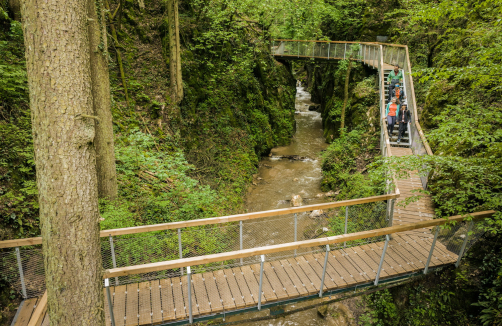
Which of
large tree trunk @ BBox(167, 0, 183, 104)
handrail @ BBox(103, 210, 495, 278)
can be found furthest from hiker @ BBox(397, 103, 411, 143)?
large tree trunk @ BBox(167, 0, 183, 104)

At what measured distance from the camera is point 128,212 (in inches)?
268

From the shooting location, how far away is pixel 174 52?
36.5ft

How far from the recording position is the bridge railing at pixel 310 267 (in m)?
4.76

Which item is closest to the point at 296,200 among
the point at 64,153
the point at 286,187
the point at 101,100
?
the point at 286,187

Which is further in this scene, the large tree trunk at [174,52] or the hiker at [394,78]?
the hiker at [394,78]

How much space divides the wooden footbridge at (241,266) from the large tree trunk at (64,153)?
116 cm

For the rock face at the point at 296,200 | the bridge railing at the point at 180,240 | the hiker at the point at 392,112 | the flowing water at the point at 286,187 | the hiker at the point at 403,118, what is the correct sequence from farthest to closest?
the rock face at the point at 296,200
the hiker at the point at 392,112
the hiker at the point at 403,118
the flowing water at the point at 286,187
the bridge railing at the point at 180,240

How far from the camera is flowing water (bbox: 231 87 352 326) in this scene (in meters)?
6.92

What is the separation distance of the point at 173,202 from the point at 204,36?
27.9 feet

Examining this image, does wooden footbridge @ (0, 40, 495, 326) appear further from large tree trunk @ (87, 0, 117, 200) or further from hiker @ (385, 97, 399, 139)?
hiker @ (385, 97, 399, 139)

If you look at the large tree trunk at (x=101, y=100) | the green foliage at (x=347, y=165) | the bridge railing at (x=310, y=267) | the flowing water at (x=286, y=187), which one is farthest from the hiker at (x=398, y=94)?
the large tree trunk at (x=101, y=100)

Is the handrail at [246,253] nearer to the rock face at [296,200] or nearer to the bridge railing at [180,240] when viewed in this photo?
the bridge railing at [180,240]

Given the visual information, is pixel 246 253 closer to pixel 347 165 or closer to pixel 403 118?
pixel 403 118

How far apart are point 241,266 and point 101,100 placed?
4833mm
